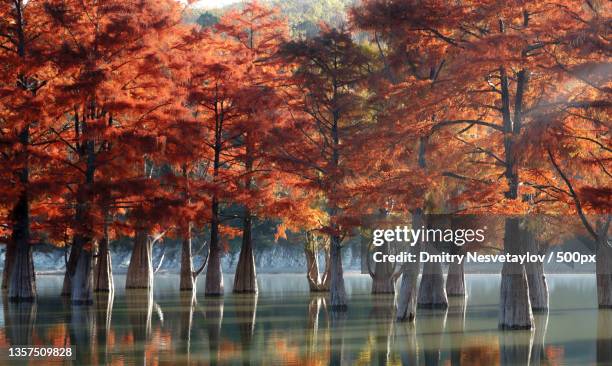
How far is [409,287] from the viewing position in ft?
82.0

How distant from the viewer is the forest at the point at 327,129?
22.2m

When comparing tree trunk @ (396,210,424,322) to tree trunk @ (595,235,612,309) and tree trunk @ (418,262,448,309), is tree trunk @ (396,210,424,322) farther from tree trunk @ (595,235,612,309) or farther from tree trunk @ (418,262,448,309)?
tree trunk @ (595,235,612,309)

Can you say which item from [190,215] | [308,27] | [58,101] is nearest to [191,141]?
[190,215]

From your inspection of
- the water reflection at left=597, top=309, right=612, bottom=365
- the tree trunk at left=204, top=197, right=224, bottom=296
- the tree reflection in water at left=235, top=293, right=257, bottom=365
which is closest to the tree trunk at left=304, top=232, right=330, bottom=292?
the tree reflection in water at left=235, top=293, right=257, bottom=365

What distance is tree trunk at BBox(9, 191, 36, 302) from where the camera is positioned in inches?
1272

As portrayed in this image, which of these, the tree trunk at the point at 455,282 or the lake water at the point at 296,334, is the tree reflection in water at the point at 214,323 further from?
the tree trunk at the point at 455,282

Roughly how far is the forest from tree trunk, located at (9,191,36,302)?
0.17 feet

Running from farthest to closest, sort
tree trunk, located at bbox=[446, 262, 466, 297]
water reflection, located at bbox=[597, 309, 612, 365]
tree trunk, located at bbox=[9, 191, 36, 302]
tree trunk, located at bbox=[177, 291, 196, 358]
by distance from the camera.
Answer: tree trunk, located at bbox=[446, 262, 466, 297]
tree trunk, located at bbox=[9, 191, 36, 302]
tree trunk, located at bbox=[177, 291, 196, 358]
water reflection, located at bbox=[597, 309, 612, 365]

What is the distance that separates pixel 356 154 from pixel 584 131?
22.8 ft

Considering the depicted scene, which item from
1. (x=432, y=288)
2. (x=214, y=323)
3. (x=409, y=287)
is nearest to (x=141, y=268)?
(x=432, y=288)

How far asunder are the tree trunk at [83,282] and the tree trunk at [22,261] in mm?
2427

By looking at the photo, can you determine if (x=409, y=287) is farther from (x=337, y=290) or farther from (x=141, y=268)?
(x=141, y=268)

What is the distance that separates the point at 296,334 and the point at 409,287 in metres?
4.03

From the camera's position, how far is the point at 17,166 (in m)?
30.5
